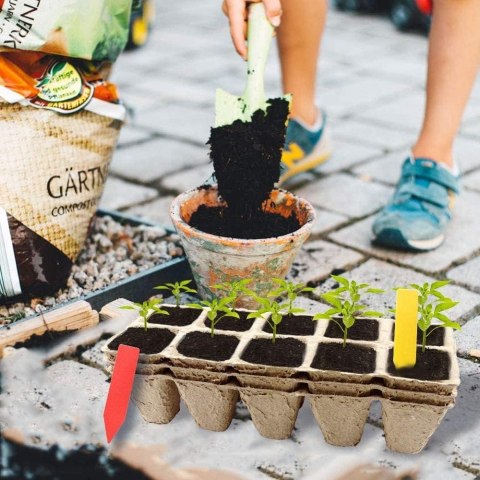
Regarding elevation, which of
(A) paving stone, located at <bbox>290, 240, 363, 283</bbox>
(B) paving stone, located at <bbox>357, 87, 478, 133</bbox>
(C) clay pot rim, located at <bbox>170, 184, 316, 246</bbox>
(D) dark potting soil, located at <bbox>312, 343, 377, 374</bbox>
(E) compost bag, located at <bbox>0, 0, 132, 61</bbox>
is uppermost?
(E) compost bag, located at <bbox>0, 0, 132, 61</bbox>

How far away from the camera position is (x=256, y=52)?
176 cm

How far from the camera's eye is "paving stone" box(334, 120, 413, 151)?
9.95 feet

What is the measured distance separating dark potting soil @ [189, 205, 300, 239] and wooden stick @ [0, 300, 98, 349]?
0.32 meters

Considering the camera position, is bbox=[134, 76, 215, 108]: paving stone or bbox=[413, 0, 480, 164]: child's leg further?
bbox=[134, 76, 215, 108]: paving stone

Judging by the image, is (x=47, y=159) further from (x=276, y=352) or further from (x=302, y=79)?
(x=302, y=79)

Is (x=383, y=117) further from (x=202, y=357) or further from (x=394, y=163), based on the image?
(x=202, y=357)

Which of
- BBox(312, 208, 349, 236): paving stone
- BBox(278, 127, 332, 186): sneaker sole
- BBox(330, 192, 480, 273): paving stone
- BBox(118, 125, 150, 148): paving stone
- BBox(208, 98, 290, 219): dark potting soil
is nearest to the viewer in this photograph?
BBox(208, 98, 290, 219): dark potting soil

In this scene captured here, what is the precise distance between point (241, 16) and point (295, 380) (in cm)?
88

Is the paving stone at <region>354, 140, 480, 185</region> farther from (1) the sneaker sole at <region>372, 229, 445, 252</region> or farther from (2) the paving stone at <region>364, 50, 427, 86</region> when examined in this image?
(2) the paving stone at <region>364, 50, 427, 86</region>

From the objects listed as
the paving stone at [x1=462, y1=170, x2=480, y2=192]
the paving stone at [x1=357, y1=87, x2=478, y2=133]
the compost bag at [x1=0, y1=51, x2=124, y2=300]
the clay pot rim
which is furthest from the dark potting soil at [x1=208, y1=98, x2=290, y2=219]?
the paving stone at [x1=357, y1=87, x2=478, y2=133]

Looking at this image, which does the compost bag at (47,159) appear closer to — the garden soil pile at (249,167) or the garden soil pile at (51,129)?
the garden soil pile at (51,129)

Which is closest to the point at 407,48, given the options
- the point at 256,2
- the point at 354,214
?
the point at 354,214

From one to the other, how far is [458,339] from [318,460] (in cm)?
54

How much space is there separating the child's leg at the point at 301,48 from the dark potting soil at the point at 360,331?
126cm
